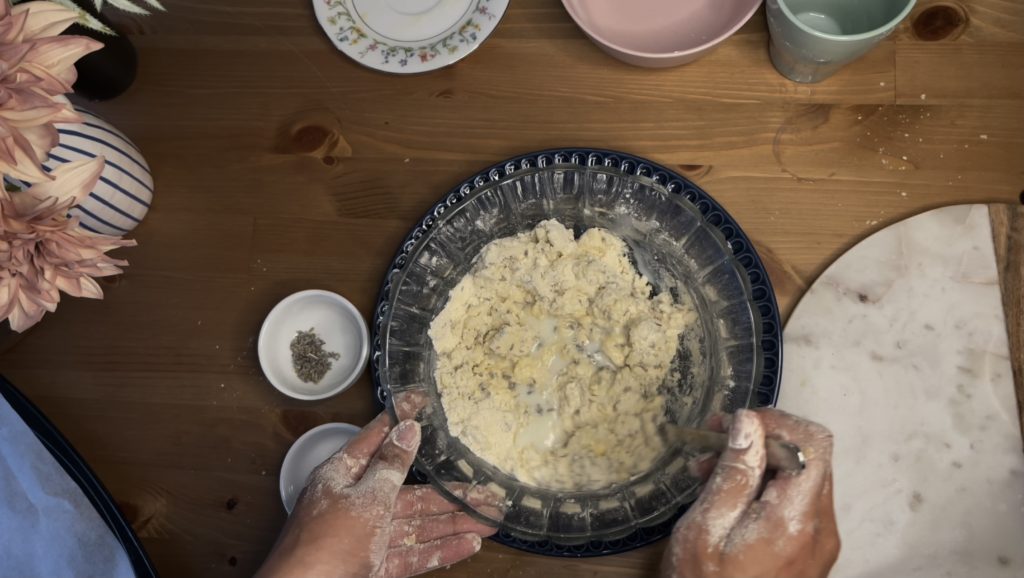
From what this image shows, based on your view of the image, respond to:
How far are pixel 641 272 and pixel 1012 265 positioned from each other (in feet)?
1.41

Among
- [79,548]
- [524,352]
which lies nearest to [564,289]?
[524,352]

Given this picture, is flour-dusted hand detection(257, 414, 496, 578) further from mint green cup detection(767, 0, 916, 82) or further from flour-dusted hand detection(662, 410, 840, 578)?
mint green cup detection(767, 0, 916, 82)

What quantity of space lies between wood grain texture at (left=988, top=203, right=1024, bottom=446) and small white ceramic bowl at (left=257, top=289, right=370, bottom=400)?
2.48 feet

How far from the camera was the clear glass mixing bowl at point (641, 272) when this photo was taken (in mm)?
746

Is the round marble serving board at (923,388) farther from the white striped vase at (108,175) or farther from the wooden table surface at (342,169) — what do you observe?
the white striped vase at (108,175)

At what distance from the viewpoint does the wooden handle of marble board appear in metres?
0.61

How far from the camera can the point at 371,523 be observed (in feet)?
2.35

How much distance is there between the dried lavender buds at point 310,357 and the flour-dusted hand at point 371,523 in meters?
0.15

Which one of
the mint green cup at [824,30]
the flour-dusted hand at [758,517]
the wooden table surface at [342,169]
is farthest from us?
the wooden table surface at [342,169]

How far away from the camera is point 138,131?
3.22 ft

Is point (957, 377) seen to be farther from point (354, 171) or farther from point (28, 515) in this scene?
point (28, 515)

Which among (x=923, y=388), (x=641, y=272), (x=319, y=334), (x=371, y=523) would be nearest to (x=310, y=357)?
(x=319, y=334)

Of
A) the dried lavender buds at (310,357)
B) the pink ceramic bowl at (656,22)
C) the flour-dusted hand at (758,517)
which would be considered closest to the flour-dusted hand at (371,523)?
the dried lavender buds at (310,357)

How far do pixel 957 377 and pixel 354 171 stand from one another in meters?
0.78
